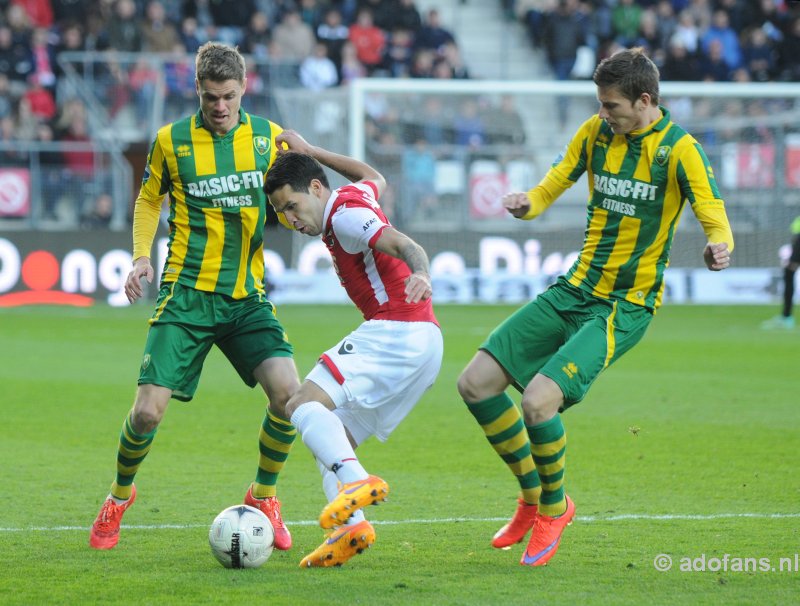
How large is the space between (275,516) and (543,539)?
129cm

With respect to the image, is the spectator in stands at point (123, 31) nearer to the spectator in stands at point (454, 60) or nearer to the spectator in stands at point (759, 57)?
the spectator in stands at point (454, 60)

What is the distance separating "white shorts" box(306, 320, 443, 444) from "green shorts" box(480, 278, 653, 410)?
19.4 inches

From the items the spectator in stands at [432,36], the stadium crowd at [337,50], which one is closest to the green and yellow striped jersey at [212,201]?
the stadium crowd at [337,50]

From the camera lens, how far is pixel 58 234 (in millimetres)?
18453

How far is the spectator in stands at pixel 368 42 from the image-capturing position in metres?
23.2

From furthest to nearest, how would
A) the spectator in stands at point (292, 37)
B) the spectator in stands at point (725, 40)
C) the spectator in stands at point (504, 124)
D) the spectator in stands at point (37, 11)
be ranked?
the spectator in stands at point (725, 40), the spectator in stands at point (292, 37), the spectator in stands at point (37, 11), the spectator in stands at point (504, 124)

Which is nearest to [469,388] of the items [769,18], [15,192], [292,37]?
[15,192]

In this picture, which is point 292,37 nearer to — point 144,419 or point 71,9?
point 71,9

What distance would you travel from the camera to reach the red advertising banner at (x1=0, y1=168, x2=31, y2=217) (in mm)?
18812

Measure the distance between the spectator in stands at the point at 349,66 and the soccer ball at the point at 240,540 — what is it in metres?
17.6

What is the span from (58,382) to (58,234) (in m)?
7.49

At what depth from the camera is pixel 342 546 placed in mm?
4984

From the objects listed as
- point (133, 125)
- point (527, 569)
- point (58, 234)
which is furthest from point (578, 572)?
point (133, 125)

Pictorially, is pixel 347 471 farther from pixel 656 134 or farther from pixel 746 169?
pixel 746 169
